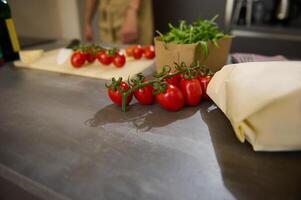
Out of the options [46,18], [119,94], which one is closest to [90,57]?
[119,94]

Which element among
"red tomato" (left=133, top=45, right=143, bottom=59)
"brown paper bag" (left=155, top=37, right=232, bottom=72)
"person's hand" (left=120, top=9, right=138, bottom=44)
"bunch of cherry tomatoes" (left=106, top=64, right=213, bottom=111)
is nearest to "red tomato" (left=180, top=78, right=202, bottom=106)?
"bunch of cherry tomatoes" (left=106, top=64, right=213, bottom=111)

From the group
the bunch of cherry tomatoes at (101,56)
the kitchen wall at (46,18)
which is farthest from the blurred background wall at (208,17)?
the bunch of cherry tomatoes at (101,56)

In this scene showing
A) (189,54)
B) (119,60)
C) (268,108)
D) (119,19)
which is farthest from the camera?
(119,19)

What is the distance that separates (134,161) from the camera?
431 millimetres

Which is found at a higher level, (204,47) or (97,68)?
(204,47)

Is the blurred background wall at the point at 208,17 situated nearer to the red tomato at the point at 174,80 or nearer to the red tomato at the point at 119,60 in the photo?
the red tomato at the point at 119,60

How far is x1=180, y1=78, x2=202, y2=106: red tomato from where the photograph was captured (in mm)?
601

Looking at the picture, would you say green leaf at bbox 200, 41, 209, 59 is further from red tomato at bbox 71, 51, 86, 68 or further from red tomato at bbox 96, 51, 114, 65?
red tomato at bbox 71, 51, 86, 68

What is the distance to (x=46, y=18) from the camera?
1821 mm

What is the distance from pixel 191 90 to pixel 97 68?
44 cm

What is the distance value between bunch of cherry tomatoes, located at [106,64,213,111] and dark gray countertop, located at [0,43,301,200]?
2 centimetres

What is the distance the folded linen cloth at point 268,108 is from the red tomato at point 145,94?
197 mm

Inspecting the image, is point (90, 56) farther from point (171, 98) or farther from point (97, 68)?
point (171, 98)

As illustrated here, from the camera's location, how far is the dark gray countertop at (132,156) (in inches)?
14.5
